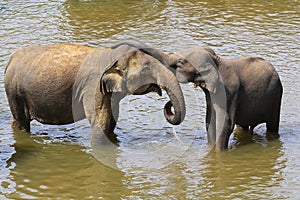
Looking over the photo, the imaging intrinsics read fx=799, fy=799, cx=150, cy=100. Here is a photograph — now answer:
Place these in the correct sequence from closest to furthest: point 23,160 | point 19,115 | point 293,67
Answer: point 23,160, point 19,115, point 293,67

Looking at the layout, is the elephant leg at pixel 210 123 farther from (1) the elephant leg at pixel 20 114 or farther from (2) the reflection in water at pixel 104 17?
(2) the reflection in water at pixel 104 17

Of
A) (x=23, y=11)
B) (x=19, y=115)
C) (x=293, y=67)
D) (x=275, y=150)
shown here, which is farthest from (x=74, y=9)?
(x=275, y=150)

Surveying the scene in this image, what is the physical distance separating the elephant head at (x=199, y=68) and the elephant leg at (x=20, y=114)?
1.94 meters

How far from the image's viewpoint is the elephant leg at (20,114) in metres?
9.48

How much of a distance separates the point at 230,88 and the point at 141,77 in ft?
3.81

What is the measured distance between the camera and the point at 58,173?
8.59 meters

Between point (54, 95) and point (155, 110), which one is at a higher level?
point (54, 95)

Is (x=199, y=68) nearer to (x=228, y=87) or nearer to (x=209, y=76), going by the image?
(x=209, y=76)

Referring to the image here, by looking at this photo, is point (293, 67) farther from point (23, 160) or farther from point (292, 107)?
point (23, 160)

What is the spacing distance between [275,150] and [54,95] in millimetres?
2615

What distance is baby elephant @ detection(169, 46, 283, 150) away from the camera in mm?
8961

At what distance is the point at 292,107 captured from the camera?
10.4m

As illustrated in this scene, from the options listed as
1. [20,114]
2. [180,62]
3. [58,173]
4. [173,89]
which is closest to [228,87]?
[180,62]

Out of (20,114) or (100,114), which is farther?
(20,114)
